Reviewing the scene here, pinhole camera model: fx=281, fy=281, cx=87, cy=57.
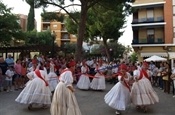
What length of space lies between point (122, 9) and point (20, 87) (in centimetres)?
1354

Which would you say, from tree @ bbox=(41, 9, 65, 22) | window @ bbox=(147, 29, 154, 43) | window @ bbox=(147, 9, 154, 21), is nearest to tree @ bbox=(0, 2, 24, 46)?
tree @ bbox=(41, 9, 65, 22)

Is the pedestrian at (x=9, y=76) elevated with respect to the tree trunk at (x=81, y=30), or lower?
lower

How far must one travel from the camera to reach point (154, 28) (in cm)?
4222

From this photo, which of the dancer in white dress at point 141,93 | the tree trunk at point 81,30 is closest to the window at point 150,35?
the tree trunk at point 81,30

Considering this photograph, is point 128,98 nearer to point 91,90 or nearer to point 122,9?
point 91,90

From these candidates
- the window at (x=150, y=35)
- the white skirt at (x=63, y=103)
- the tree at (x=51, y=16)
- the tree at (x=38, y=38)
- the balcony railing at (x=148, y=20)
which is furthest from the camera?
the tree at (x=38, y=38)

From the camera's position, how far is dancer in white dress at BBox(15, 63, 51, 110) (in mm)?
10445

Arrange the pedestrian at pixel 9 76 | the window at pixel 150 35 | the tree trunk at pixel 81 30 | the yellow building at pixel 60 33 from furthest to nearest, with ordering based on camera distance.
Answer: the yellow building at pixel 60 33 → the window at pixel 150 35 → the tree trunk at pixel 81 30 → the pedestrian at pixel 9 76

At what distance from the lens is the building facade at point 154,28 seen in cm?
4075

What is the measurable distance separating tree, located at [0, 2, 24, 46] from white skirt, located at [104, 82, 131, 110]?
69.3 feet

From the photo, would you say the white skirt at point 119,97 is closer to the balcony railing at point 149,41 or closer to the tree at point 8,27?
the tree at point 8,27

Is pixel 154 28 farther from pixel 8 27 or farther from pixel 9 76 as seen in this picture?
pixel 9 76

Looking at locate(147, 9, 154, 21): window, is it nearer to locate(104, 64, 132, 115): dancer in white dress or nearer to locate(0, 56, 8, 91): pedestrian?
locate(0, 56, 8, 91): pedestrian

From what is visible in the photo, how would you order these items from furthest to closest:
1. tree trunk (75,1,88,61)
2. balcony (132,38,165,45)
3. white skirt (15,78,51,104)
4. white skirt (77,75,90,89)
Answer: balcony (132,38,165,45) < tree trunk (75,1,88,61) < white skirt (77,75,90,89) < white skirt (15,78,51,104)
